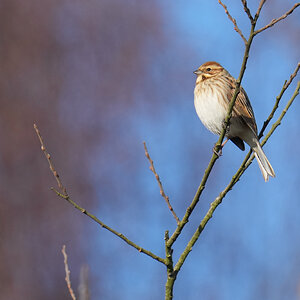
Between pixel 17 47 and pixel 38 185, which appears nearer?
pixel 38 185

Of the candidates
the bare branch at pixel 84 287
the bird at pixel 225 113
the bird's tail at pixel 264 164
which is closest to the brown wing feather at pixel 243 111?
the bird at pixel 225 113

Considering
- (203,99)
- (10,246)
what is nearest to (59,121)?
(10,246)

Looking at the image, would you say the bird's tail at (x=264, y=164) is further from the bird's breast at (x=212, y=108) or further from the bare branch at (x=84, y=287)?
the bare branch at (x=84, y=287)

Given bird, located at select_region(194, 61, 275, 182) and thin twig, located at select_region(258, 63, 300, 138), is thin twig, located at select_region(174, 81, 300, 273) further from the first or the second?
bird, located at select_region(194, 61, 275, 182)

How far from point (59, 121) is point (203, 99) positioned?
12.8 ft

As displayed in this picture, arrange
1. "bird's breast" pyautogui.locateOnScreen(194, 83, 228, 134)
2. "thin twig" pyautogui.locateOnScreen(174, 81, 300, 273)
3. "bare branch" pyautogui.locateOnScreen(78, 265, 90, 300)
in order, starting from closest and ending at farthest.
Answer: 1. "bare branch" pyautogui.locateOnScreen(78, 265, 90, 300)
2. "thin twig" pyautogui.locateOnScreen(174, 81, 300, 273)
3. "bird's breast" pyautogui.locateOnScreen(194, 83, 228, 134)

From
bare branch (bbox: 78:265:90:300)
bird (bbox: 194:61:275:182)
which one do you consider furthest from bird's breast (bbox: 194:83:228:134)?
bare branch (bbox: 78:265:90:300)

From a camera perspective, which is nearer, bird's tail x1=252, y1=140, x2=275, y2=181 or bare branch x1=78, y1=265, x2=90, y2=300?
bare branch x1=78, y1=265, x2=90, y2=300

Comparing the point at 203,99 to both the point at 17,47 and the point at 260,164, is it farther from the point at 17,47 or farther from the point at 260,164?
the point at 17,47

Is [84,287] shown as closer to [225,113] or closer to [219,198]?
[219,198]

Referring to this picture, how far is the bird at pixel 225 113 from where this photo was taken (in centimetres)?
453

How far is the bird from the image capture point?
14.9 ft

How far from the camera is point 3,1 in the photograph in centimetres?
877

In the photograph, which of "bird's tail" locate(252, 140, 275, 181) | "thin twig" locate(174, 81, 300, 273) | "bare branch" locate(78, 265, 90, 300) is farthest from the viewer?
"bird's tail" locate(252, 140, 275, 181)
